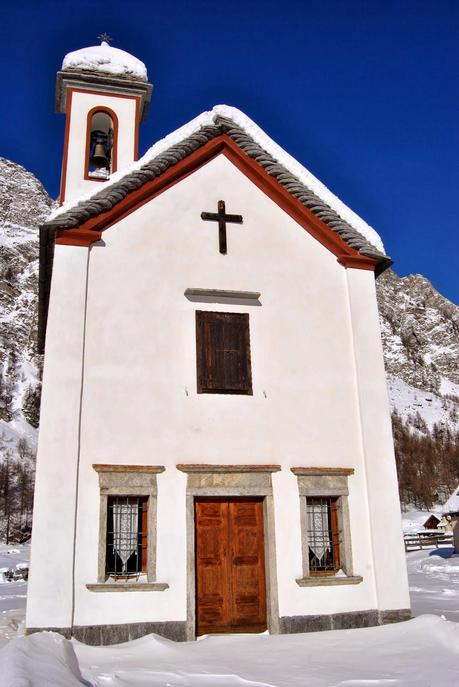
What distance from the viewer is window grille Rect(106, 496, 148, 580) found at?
9.84 metres

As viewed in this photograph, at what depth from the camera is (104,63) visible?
15266 millimetres

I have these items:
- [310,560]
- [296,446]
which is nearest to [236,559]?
[310,560]

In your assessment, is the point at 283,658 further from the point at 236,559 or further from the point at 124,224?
the point at 124,224

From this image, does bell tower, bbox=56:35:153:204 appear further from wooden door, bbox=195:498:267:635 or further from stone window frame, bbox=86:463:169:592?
wooden door, bbox=195:498:267:635

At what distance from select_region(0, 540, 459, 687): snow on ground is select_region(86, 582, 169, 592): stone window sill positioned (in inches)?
27.6

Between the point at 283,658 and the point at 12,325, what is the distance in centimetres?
14244

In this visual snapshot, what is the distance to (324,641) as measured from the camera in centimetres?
916

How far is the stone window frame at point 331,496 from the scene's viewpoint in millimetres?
10367

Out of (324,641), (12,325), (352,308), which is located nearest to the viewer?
(324,641)

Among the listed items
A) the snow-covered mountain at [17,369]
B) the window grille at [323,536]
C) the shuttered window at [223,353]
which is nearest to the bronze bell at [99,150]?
the shuttered window at [223,353]

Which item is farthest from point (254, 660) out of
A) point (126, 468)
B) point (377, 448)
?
point (377, 448)

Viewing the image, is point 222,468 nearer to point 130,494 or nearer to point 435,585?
point 130,494

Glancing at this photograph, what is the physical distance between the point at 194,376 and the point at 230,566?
2.88 m

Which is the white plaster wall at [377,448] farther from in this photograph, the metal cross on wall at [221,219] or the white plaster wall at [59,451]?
the white plaster wall at [59,451]
